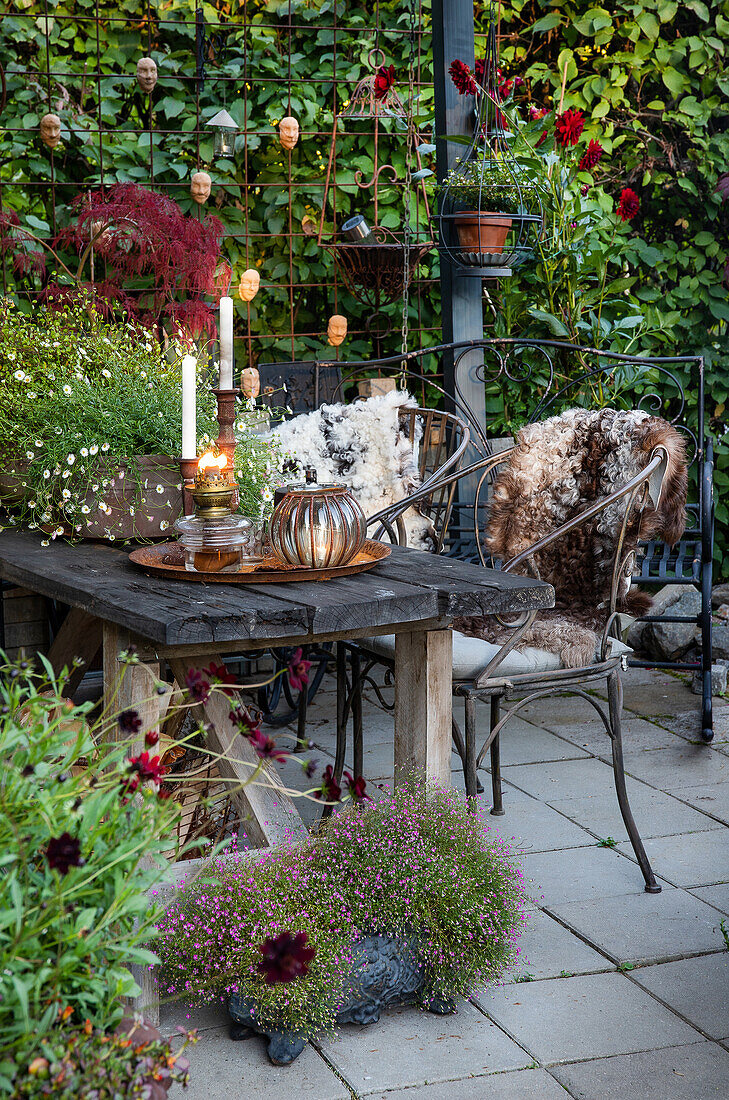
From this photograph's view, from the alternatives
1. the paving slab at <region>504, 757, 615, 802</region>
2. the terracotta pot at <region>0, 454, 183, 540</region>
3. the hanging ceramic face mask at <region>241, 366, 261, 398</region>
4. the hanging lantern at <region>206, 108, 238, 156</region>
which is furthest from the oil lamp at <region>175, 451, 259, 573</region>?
the hanging lantern at <region>206, 108, 238, 156</region>

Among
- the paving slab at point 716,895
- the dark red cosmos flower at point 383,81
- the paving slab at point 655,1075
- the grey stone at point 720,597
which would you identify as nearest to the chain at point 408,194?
the dark red cosmos flower at point 383,81

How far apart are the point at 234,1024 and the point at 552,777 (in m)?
1.43

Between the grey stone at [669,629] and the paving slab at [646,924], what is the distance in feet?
5.83

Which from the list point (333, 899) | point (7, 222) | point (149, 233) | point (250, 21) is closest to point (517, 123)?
point (250, 21)

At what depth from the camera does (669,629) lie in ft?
13.8

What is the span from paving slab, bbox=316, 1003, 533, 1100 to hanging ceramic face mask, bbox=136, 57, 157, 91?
11.1 ft

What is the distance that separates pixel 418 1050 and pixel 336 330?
Result: 9.98ft

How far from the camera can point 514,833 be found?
9.07 feet

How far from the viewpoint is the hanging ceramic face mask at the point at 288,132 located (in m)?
4.26

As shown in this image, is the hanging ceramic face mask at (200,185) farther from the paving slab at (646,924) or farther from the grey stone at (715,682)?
the paving slab at (646,924)

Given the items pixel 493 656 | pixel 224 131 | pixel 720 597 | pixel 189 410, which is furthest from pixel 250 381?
pixel 720 597

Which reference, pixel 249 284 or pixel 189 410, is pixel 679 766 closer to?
pixel 189 410

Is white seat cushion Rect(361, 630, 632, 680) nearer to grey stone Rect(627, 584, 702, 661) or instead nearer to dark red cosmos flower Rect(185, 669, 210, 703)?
dark red cosmos flower Rect(185, 669, 210, 703)

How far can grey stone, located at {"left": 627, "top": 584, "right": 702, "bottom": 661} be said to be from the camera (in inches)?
165
